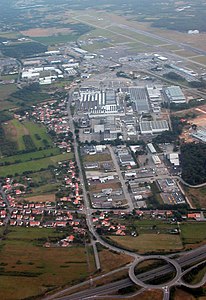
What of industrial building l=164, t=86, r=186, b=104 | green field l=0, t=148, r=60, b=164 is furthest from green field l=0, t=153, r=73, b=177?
industrial building l=164, t=86, r=186, b=104

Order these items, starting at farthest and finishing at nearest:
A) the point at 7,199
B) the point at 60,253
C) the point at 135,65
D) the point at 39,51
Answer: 1. the point at 39,51
2. the point at 135,65
3. the point at 7,199
4. the point at 60,253

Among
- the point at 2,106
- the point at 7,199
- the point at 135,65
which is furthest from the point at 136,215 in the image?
the point at 135,65

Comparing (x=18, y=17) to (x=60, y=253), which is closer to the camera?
(x=60, y=253)

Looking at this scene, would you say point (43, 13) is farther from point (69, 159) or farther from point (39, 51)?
point (69, 159)

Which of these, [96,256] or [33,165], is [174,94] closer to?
[33,165]

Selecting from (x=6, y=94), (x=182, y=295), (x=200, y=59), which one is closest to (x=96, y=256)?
(x=182, y=295)

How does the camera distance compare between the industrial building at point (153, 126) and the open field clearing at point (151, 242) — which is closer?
the open field clearing at point (151, 242)

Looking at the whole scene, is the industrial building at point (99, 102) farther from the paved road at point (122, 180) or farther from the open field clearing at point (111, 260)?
the open field clearing at point (111, 260)

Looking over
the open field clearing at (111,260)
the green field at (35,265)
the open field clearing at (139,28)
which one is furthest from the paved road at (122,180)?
the open field clearing at (139,28)
